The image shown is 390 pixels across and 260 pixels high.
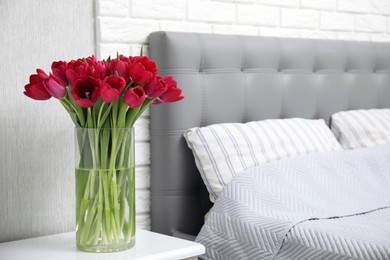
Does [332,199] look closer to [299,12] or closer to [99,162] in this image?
[99,162]

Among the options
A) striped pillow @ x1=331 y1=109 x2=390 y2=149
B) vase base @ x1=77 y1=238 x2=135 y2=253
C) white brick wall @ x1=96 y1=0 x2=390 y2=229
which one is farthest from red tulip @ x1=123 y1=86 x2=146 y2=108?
striped pillow @ x1=331 y1=109 x2=390 y2=149

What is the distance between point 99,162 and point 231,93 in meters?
0.81

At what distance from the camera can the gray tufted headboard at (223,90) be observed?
2.18 metres

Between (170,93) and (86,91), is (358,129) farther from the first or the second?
(86,91)

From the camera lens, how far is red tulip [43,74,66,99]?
1561 millimetres

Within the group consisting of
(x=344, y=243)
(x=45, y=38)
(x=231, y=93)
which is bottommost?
(x=344, y=243)

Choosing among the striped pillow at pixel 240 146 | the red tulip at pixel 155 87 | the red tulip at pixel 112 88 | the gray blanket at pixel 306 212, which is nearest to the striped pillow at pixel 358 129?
the striped pillow at pixel 240 146

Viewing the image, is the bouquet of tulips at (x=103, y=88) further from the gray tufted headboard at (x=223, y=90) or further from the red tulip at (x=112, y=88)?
the gray tufted headboard at (x=223, y=90)

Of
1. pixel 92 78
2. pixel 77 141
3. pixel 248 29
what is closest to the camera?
pixel 92 78

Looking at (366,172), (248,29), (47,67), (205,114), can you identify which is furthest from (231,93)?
(47,67)

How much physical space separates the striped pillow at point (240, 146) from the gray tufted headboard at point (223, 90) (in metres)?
0.07

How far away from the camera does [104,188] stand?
1.63 metres

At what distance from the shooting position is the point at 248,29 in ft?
8.21

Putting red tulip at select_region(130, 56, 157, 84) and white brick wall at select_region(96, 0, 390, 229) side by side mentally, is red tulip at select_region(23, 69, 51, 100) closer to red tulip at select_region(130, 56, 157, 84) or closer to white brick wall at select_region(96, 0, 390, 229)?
red tulip at select_region(130, 56, 157, 84)
